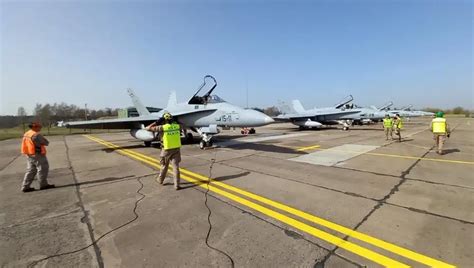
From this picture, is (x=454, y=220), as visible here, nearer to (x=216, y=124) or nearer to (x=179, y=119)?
(x=216, y=124)

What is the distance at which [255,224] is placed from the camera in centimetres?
384

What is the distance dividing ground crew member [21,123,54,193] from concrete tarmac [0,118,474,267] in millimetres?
306

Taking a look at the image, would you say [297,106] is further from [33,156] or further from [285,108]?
[33,156]

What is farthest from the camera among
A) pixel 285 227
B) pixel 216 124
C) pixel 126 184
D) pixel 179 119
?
pixel 179 119

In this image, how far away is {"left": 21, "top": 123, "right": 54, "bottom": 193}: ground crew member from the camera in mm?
5891

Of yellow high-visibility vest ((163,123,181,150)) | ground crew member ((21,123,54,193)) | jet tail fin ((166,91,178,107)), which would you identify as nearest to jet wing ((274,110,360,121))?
jet tail fin ((166,91,178,107))

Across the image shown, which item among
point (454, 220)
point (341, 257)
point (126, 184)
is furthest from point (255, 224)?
point (126, 184)

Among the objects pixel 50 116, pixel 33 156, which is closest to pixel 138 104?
pixel 33 156

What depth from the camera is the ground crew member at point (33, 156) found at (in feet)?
19.3

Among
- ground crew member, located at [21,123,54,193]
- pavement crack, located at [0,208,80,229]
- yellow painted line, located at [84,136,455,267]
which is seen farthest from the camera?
ground crew member, located at [21,123,54,193]

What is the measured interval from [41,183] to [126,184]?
6.59ft

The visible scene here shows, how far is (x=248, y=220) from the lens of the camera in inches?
157

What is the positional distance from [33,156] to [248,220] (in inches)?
218

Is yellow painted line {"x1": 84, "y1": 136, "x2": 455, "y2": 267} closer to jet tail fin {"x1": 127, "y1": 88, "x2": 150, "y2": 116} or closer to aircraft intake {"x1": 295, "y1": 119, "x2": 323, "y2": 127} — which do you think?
jet tail fin {"x1": 127, "y1": 88, "x2": 150, "y2": 116}
